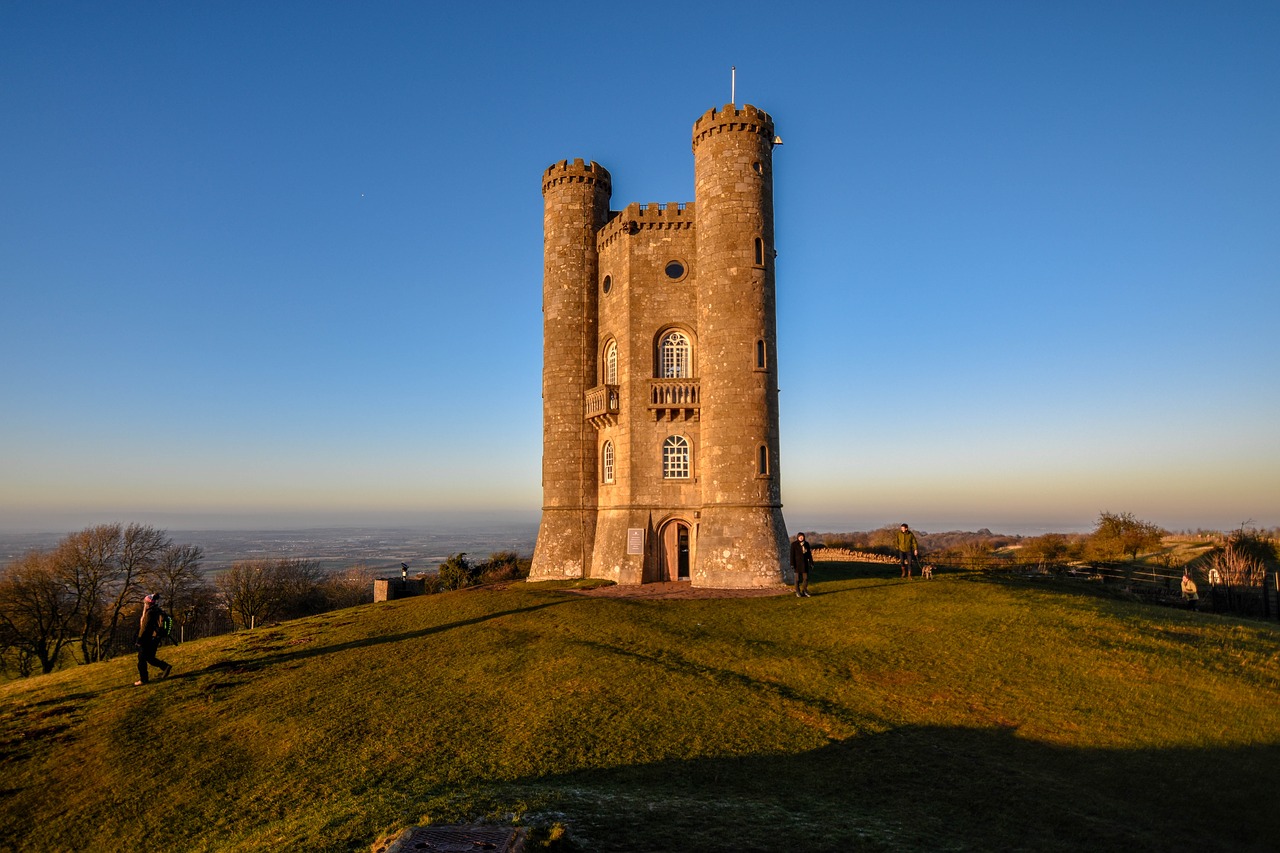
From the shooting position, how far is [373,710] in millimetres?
13875

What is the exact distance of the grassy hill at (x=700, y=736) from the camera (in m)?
8.70

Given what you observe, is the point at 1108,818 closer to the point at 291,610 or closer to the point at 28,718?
the point at 28,718

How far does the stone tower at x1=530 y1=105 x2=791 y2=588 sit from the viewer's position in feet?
93.3

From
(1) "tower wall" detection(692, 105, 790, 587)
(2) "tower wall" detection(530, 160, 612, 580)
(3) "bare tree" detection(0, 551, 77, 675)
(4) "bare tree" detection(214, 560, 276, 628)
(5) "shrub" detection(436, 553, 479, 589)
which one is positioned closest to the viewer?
(1) "tower wall" detection(692, 105, 790, 587)

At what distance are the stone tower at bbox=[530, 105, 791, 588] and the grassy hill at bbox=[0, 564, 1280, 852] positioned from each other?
8386mm

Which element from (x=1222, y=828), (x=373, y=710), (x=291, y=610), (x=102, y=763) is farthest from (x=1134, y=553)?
(x=291, y=610)

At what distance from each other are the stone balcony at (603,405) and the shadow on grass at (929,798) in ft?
70.3

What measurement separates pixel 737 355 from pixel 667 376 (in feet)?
13.5

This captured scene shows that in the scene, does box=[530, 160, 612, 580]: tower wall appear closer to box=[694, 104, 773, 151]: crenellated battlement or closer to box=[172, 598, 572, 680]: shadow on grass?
Answer: box=[694, 104, 773, 151]: crenellated battlement

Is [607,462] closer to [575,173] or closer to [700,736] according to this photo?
[575,173]

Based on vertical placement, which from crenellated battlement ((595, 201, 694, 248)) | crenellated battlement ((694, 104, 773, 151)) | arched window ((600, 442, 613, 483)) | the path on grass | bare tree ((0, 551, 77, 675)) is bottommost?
bare tree ((0, 551, 77, 675))

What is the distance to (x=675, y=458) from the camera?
31062 millimetres

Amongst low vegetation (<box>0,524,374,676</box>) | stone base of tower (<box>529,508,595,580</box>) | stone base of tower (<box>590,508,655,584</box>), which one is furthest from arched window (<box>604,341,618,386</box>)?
low vegetation (<box>0,524,374,676</box>)

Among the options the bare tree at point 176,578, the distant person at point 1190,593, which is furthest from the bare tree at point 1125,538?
the bare tree at point 176,578
